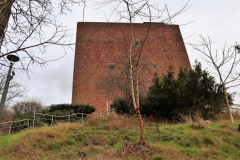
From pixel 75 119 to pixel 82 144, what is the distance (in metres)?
6.27

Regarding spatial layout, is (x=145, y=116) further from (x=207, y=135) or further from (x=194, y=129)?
(x=207, y=135)

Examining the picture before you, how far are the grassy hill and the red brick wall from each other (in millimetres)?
10008

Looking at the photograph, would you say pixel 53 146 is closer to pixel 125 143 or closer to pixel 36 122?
pixel 125 143

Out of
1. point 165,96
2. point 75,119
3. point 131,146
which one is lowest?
point 131,146

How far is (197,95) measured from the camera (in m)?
14.2

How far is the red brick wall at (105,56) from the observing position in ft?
70.8

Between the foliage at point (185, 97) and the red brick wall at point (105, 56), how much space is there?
242 inches

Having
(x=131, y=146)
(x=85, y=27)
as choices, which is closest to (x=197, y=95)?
(x=131, y=146)

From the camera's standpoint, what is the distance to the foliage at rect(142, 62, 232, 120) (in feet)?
44.4

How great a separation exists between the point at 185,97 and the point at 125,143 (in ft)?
20.6

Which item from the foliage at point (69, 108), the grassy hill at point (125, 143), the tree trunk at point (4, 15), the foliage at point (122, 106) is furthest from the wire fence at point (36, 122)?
the tree trunk at point (4, 15)

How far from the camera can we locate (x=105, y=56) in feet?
81.6

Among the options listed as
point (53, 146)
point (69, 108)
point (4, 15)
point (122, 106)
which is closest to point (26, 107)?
point (69, 108)

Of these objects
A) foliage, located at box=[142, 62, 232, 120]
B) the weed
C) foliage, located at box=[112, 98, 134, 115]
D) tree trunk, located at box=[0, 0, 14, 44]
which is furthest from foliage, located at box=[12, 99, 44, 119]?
tree trunk, located at box=[0, 0, 14, 44]
